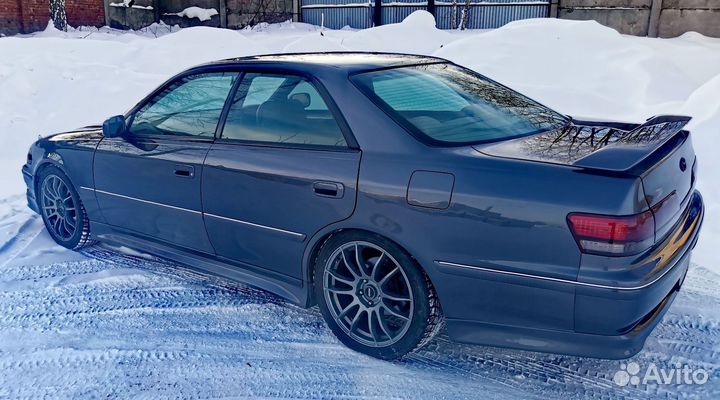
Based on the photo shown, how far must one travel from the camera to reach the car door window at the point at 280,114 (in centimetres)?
295

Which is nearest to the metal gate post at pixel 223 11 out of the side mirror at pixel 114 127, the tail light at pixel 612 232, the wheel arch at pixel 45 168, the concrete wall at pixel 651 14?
the concrete wall at pixel 651 14

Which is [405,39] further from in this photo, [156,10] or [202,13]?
[156,10]

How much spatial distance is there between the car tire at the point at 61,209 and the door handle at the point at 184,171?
46.0 inches

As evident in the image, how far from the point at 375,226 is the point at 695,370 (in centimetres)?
167

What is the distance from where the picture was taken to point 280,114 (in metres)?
3.14

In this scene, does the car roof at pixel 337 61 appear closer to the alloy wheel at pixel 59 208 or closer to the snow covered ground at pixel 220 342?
the snow covered ground at pixel 220 342

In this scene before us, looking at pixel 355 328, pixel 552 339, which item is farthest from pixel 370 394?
pixel 552 339

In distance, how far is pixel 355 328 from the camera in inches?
116

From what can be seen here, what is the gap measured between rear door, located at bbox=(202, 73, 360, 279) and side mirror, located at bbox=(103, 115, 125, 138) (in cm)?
90

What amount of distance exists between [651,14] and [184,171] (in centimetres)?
1225

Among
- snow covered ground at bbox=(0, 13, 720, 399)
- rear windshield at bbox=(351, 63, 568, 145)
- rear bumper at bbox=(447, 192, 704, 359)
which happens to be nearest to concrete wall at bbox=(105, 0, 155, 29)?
snow covered ground at bbox=(0, 13, 720, 399)

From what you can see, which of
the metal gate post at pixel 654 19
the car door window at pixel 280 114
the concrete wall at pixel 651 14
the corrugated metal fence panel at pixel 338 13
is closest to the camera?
the car door window at pixel 280 114

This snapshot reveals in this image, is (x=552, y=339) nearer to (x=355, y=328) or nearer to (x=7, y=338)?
(x=355, y=328)

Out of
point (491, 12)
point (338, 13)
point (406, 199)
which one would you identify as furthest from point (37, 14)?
point (406, 199)
